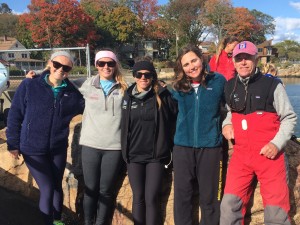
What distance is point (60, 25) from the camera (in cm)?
5216

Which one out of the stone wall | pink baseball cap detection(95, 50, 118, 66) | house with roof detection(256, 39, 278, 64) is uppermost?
house with roof detection(256, 39, 278, 64)

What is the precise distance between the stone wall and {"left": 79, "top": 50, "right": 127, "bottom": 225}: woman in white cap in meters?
0.34

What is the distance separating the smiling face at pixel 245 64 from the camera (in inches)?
129

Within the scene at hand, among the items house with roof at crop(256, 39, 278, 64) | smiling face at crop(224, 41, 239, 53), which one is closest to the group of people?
smiling face at crop(224, 41, 239, 53)

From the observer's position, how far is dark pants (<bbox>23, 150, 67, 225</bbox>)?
3.79 m

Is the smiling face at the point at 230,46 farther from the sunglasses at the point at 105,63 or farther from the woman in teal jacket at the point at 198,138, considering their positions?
the sunglasses at the point at 105,63

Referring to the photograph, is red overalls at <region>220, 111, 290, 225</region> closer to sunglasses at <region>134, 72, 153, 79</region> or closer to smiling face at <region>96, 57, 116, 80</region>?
sunglasses at <region>134, 72, 153, 79</region>

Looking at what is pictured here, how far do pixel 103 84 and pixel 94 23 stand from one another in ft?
202

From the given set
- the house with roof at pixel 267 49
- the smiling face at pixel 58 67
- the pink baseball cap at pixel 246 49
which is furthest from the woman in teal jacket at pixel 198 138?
the house with roof at pixel 267 49

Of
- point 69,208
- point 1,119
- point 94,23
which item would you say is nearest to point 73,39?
point 94,23

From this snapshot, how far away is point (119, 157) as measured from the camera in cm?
378

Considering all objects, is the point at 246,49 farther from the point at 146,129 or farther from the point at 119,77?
the point at 119,77

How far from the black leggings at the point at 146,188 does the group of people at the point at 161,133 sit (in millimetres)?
11

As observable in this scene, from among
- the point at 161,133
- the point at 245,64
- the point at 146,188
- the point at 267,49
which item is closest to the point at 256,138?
the point at 245,64
